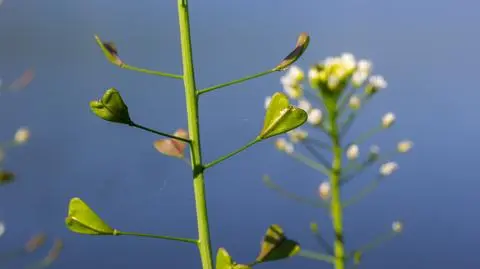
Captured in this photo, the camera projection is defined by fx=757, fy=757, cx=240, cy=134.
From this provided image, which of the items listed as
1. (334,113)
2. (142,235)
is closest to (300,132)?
(334,113)

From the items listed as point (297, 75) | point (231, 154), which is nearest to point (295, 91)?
point (297, 75)

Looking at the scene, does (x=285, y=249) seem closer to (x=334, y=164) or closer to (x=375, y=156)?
(x=334, y=164)

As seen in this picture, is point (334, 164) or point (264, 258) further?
point (334, 164)

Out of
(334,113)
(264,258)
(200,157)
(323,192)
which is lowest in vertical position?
(264,258)

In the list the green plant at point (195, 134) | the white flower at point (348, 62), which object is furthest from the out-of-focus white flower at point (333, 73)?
the green plant at point (195, 134)

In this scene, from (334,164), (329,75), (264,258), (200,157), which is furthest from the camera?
(329,75)

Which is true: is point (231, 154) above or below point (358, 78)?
below

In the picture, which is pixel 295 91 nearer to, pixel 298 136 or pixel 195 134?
pixel 298 136
